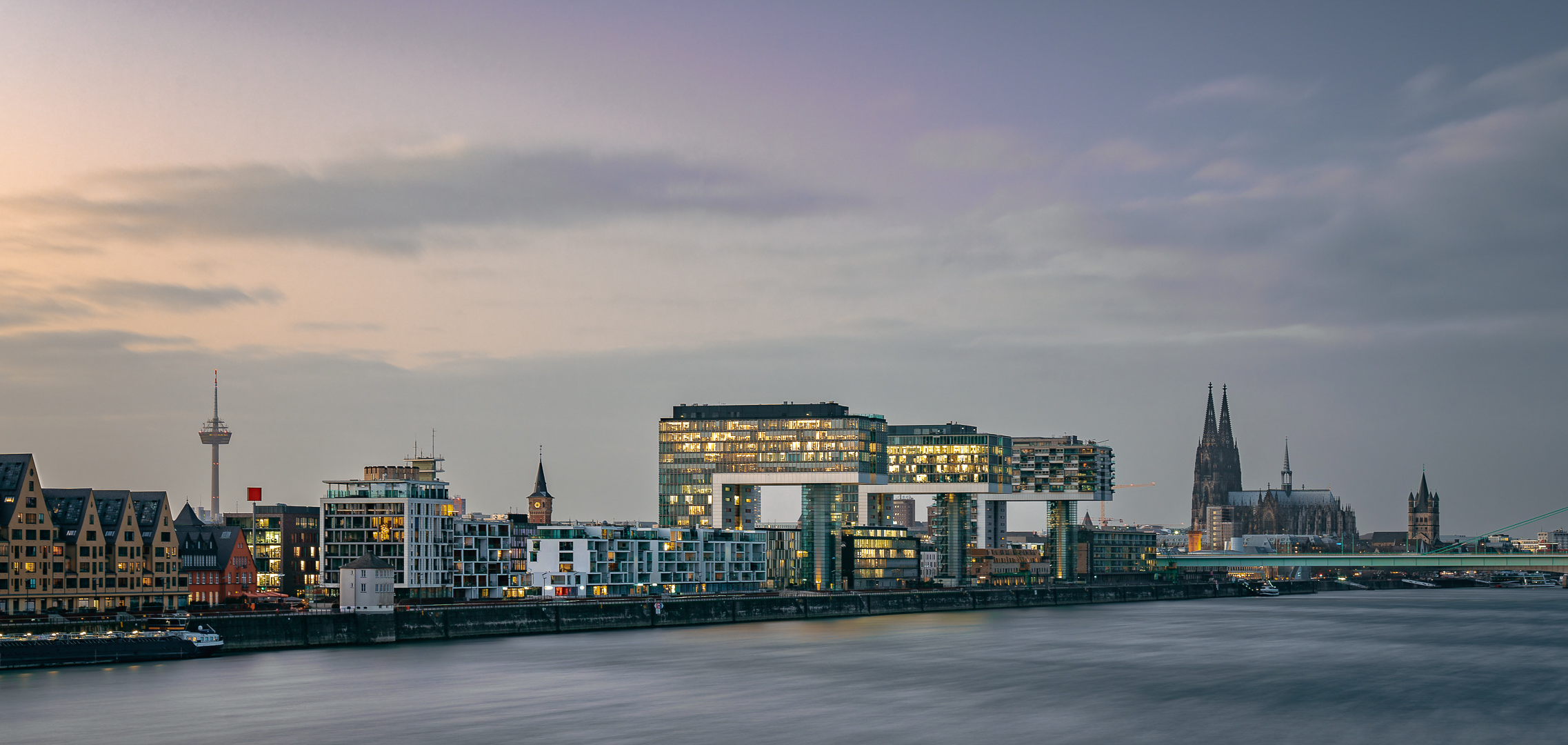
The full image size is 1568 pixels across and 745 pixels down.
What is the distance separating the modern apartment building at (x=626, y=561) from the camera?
17225cm

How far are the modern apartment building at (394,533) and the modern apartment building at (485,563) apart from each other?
3.01 metres

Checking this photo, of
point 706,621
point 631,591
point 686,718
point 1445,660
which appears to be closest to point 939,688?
point 686,718

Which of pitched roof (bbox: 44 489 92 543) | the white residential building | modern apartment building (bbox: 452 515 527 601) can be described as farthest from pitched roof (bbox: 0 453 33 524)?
modern apartment building (bbox: 452 515 527 601)

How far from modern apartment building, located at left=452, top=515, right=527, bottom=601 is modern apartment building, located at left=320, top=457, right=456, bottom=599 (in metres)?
3.01

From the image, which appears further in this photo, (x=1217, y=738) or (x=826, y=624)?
(x=826, y=624)

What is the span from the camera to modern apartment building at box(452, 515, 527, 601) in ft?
526

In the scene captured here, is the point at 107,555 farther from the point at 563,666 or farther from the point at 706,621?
the point at 706,621

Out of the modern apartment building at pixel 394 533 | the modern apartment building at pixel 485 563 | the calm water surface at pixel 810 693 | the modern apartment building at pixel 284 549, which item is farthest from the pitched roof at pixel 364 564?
the modern apartment building at pixel 284 549

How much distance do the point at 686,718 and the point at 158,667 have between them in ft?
141

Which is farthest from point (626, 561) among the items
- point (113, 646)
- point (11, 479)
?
point (113, 646)

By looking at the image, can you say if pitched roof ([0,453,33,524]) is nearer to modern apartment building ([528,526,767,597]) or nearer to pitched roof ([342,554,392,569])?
pitched roof ([342,554,392,569])

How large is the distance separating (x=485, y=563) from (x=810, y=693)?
259 ft

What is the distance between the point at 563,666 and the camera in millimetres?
108438

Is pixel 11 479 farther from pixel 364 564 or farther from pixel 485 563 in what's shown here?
pixel 485 563
